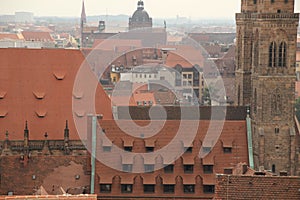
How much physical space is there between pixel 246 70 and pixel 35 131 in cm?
1552

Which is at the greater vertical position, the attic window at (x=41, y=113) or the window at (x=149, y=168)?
the attic window at (x=41, y=113)

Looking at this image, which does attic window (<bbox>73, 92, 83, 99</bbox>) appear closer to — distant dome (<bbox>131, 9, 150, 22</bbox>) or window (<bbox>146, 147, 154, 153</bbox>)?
window (<bbox>146, 147, 154, 153</bbox>)

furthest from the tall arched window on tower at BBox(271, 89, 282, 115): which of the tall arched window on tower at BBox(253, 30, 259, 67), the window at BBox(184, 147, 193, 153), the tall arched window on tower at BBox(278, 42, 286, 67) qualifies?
the window at BBox(184, 147, 193, 153)

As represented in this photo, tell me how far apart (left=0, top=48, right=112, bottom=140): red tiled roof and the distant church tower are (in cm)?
13739

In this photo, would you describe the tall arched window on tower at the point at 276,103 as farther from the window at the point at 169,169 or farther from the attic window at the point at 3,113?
the attic window at the point at 3,113

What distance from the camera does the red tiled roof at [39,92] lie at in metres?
54.8

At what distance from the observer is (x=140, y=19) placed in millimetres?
193875

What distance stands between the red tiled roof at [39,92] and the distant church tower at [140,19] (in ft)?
451

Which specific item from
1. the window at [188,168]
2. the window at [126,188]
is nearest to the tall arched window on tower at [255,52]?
the window at [188,168]

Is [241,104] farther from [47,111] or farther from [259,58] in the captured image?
[47,111]

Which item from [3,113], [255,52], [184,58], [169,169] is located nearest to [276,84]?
[255,52]

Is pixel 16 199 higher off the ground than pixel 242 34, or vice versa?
pixel 242 34

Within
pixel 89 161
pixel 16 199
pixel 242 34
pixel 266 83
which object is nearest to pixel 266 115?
pixel 266 83

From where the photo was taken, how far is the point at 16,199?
3158cm
